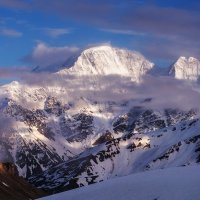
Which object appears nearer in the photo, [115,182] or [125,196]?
[125,196]

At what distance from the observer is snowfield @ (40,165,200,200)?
7290 cm

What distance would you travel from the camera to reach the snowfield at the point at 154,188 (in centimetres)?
7290

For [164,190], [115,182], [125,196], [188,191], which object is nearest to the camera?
[188,191]

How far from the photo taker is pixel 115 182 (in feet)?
311

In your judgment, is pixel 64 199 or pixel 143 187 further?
pixel 64 199

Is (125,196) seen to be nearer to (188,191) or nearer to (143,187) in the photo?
(143,187)

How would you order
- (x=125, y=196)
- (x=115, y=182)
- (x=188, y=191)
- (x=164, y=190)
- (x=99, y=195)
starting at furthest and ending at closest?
(x=115, y=182)
(x=99, y=195)
(x=125, y=196)
(x=164, y=190)
(x=188, y=191)

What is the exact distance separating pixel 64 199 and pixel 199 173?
1029 inches

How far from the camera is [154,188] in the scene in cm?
7944

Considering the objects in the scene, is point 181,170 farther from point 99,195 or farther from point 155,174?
point 99,195

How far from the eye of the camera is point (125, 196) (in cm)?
8150

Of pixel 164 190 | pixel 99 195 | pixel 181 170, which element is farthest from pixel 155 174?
pixel 164 190

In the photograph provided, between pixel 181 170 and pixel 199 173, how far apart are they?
9.85 metres

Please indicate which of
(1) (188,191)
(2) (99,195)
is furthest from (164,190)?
(2) (99,195)
